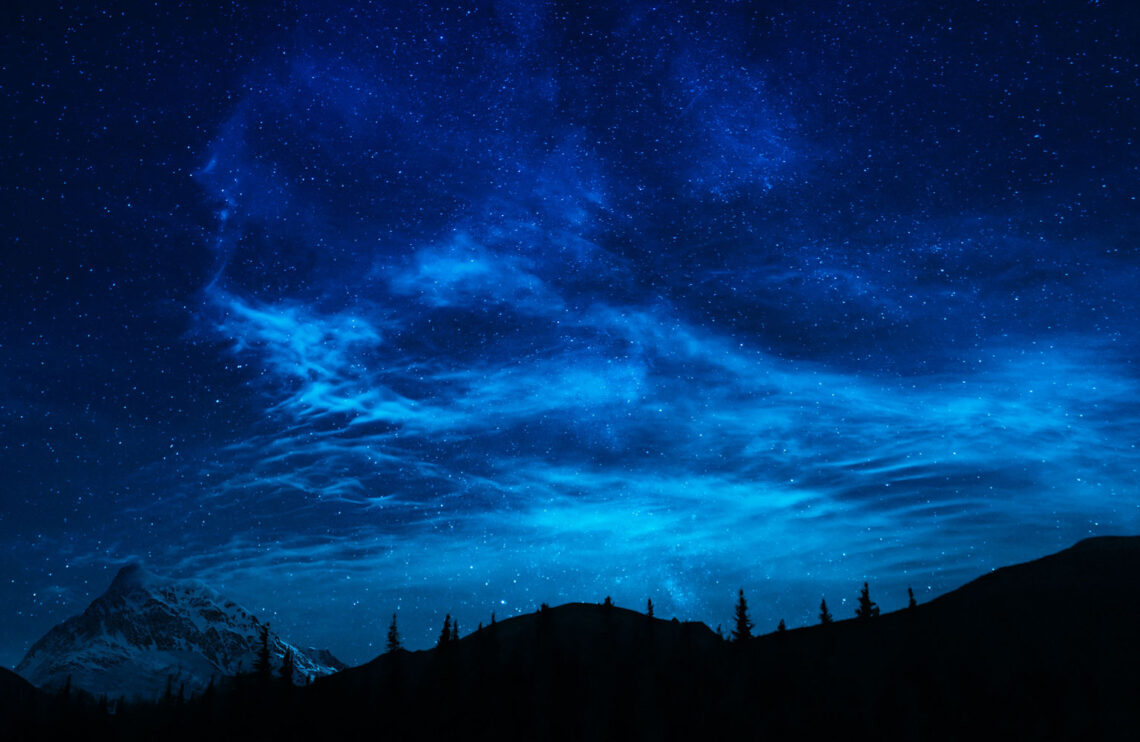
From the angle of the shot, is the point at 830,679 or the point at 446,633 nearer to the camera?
the point at 830,679

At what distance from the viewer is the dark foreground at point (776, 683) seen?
3529 inches

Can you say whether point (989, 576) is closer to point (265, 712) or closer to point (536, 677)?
point (536, 677)

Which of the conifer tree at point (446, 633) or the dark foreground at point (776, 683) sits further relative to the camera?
the conifer tree at point (446, 633)

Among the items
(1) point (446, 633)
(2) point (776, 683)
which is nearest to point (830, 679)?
(2) point (776, 683)

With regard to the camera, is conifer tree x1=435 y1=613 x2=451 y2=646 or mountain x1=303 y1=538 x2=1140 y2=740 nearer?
mountain x1=303 y1=538 x2=1140 y2=740

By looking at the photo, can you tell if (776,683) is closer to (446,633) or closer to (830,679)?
(830,679)

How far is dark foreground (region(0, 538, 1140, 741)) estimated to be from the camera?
89625 mm

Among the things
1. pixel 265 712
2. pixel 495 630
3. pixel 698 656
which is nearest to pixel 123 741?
pixel 265 712

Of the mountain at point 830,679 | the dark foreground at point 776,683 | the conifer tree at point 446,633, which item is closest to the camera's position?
the mountain at point 830,679

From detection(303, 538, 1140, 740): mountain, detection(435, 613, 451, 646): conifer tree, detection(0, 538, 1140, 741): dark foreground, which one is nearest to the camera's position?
detection(303, 538, 1140, 740): mountain

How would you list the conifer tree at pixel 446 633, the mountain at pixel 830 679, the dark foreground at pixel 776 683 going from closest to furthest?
1. the mountain at pixel 830 679
2. the dark foreground at pixel 776 683
3. the conifer tree at pixel 446 633

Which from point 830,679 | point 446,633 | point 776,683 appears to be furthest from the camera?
point 446,633

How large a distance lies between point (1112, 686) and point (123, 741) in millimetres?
171425

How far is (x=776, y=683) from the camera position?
11006 centimetres
